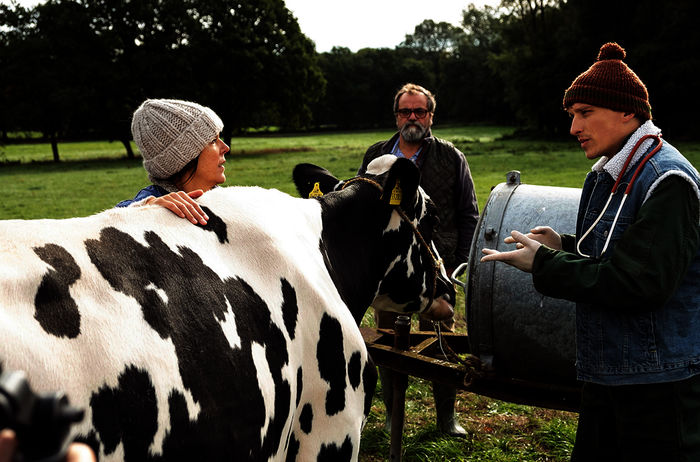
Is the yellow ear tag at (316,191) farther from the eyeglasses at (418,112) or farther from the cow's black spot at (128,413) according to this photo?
the cow's black spot at (128,413)

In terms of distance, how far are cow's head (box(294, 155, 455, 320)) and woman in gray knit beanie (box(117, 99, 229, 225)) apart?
2.26ft

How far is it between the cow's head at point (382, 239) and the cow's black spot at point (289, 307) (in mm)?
461

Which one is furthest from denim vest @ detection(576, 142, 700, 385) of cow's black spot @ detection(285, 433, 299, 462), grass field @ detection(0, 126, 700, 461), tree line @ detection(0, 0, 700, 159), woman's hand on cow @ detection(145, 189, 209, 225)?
tree line @ detection(0, 0, 700, 159)

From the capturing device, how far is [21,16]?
41.8 m

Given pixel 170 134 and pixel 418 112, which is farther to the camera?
pixel 418 112

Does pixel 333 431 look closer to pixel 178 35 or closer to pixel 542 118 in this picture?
pixel 178 35

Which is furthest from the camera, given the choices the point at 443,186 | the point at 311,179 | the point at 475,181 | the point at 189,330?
the point at 475,181

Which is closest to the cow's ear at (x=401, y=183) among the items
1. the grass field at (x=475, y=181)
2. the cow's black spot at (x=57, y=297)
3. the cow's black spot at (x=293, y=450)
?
the cow's black spot at (x=293, y=450)

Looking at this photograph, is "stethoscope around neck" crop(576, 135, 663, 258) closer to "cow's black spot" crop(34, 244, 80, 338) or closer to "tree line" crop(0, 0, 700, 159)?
"cow's black spot" crop(34, 244, 80, 338)

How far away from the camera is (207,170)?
3.28m

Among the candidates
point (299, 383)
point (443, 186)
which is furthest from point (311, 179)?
point (299, 383)

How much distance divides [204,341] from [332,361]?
77 centimetres

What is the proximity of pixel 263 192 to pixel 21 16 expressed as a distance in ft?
156

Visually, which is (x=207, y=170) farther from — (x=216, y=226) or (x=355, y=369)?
(x=355, y=369)
